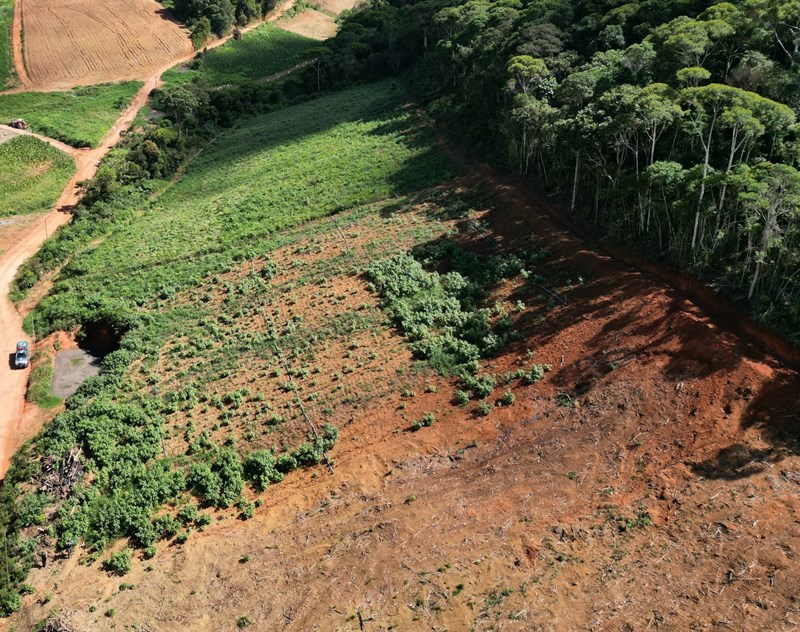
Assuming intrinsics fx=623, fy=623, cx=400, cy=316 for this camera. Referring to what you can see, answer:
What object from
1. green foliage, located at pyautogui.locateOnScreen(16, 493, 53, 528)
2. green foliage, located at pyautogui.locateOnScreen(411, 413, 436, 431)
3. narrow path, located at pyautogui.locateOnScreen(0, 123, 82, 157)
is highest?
narrow path, located at pyautogui.locateOnScreen(0, 123, 82, 157)

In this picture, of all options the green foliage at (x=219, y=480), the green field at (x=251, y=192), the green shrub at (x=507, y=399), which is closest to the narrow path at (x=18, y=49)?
the green field at (x=251, y=192)

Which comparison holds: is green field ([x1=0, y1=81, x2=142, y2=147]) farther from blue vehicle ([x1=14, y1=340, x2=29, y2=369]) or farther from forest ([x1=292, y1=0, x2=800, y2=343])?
forest ([x1=292, y1=0, x2=800, y2=343])

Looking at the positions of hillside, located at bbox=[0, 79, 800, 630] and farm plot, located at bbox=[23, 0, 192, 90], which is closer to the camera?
hillside, located at bbox=[0, 79, 800, 630]

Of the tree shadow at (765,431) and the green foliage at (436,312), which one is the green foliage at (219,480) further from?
the tree shadow at (765,431)

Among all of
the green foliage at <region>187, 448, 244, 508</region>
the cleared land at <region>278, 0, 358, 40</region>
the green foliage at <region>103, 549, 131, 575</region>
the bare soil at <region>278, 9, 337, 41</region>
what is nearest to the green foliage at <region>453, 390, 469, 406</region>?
the green foliage at <region>187, 448, 244, 508</region>

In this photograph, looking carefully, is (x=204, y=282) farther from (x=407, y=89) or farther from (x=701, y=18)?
(x=407, y=89)

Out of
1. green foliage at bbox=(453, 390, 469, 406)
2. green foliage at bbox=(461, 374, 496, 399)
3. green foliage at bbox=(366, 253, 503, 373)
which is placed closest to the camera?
green foliage at bbox=(453, 390, 469, 406)

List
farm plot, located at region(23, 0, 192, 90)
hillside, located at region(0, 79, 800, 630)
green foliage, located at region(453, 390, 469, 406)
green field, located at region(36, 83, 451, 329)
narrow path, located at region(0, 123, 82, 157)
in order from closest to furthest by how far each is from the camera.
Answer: hillside, located at region(0, 79, 800, 630) < green foliage, located at region(453, 390, 469, 406) < green field, located at region(36, 83, 451, 329) < narrow path, located at region(0, 123, 82, 157) < farm plot, located at region(23, 0, 192, 90)

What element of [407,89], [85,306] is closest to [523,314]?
[85,306]
